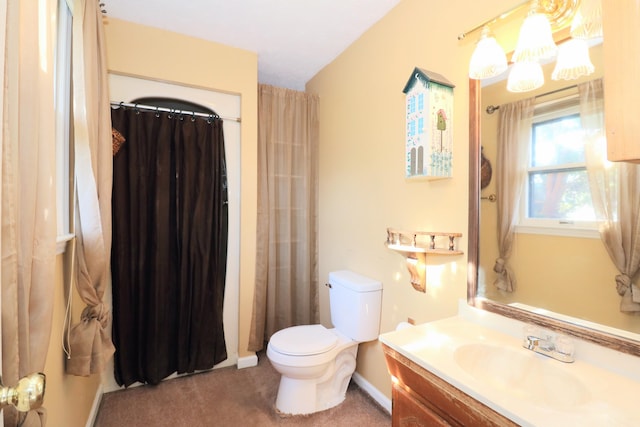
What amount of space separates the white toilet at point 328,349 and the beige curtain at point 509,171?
2.77 feet

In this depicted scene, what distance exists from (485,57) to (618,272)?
A: 0.94m

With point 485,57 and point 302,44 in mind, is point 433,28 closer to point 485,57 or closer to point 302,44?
point 485,57

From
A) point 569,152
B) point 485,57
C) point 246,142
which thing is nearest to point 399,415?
point 569,152

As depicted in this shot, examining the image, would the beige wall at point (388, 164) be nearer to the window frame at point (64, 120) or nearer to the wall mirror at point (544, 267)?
the wall mirror at point (544, 267)

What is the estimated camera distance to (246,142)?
249cm

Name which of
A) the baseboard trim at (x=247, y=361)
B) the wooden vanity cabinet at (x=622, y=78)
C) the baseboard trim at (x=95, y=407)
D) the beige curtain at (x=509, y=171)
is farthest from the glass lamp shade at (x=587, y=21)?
the baseboard trim at (x=95, y=407)

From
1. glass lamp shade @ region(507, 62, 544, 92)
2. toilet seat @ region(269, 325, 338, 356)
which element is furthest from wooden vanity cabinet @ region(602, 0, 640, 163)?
toilet seat @ region(269, 325, 338, 356)

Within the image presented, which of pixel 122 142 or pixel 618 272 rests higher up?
pixel 122 142

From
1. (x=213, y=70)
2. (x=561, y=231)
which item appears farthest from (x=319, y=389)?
(x=213, y=70)

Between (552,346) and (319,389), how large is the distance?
1397 mm

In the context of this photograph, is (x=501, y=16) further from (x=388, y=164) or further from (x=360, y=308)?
(x=360, y=308)

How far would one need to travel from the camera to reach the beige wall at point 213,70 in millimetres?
2105

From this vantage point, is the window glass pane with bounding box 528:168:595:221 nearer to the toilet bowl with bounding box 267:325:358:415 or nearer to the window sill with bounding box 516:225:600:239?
the window sill with bounding box 516:225:600:239

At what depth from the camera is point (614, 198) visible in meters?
1.01
